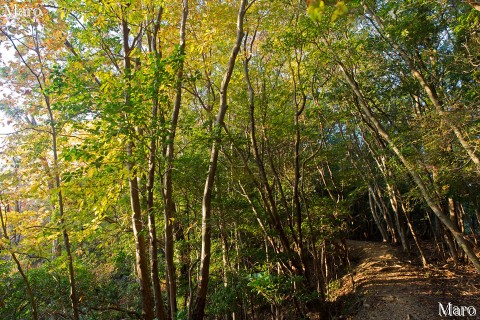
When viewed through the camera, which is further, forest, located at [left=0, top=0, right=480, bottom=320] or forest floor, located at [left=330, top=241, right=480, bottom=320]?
forest floor, located at [left=330, top=241, right=480, bottom=320]

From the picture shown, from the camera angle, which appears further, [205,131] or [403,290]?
→ [403,290]

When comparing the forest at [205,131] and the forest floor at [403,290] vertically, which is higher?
the forest at [205,131]

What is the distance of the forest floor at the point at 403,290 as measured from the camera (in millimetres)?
7578

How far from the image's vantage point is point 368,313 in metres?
8.20

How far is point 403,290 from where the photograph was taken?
28.7 feet

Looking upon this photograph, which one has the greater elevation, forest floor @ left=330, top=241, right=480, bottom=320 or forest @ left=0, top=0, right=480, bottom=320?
forest @ left=0, top=0, right=480, bottom=320

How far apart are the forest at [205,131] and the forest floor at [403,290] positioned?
3.39 feet

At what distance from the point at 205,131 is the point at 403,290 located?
740 cm

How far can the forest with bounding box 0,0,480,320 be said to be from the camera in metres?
4.41

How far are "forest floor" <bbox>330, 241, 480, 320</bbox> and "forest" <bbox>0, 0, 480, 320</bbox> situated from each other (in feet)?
3.39

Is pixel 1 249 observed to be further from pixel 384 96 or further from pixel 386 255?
pixel 386 255

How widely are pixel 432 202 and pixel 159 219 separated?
6.29 m

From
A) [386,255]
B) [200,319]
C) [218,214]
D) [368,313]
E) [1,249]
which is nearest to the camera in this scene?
[200,319]

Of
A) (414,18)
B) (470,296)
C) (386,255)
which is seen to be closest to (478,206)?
(470,296)
